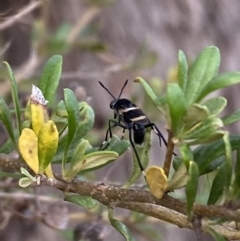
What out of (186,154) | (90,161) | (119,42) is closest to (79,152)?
(90,161)

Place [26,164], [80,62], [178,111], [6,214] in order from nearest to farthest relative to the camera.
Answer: [178,111]
[26,164]
[6,214]
[80,62]

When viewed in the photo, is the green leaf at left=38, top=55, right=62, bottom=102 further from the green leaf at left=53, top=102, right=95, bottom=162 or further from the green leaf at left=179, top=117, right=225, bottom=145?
the green leaf at left=179, top=117, right=225, bottom=145

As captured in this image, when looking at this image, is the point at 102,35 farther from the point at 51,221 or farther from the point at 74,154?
the point at 74,154

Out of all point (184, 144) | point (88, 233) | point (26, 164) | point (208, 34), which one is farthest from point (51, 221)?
point (208, 34)

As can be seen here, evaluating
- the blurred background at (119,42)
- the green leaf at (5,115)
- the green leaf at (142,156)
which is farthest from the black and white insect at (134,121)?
the blurred background at (119,42)

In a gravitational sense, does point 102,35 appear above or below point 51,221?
above

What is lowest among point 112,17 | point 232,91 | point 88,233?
point 232,91
